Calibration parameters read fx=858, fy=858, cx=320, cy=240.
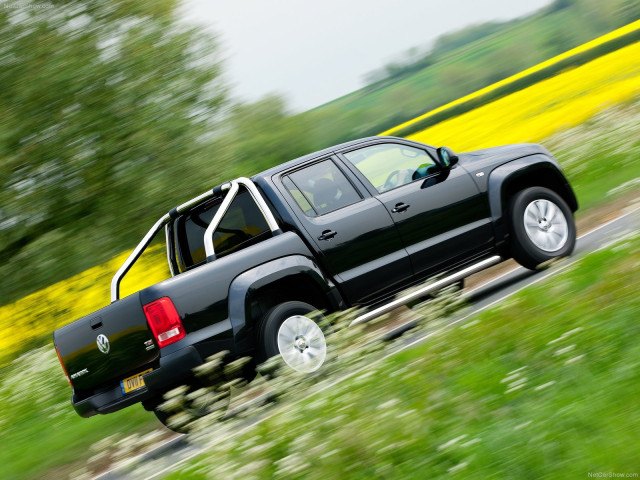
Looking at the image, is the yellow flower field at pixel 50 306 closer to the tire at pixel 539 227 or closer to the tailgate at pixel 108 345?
the tailgate at pixel 108 345

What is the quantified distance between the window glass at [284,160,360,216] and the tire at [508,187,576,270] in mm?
1729

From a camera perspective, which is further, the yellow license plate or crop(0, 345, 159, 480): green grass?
crop(0, 345, 159, 480): green grass

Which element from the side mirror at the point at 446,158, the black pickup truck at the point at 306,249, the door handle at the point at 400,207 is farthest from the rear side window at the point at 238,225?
the side mirror at the point at 446,158

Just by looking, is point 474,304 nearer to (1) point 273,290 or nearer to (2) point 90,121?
(1) point 273,290

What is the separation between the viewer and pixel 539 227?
826 centimetres

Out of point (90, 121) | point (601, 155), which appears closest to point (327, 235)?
point (90, 121)

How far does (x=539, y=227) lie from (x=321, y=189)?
235cm

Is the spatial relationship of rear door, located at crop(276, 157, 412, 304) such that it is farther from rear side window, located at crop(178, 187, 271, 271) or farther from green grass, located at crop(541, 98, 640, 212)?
green grass, located at crop(541, 98, 640, 212)

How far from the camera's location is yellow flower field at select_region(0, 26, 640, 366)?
12305 mm

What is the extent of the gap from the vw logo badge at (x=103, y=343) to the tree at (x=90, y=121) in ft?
18.8

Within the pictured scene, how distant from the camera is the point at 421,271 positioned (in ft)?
24.4

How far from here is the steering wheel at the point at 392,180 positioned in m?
7.64

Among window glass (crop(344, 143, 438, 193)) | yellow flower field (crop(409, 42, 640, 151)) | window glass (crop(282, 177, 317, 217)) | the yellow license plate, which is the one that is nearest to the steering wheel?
window glass (crop(344, 143, 438, 193))

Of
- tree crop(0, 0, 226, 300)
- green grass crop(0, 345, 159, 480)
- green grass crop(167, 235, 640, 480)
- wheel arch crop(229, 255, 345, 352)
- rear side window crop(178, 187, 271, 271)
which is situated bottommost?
green grass crop(0, 345, 159, 480)
